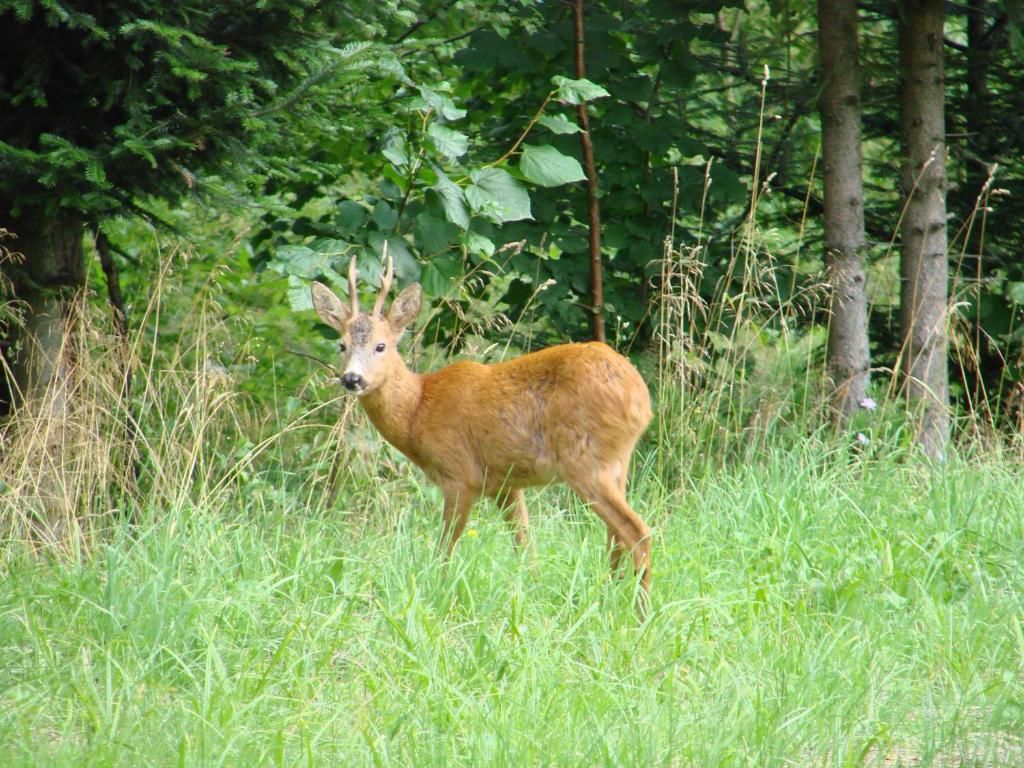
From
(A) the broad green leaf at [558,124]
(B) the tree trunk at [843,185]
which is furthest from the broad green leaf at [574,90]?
(B) the tree trunk at [843,185]

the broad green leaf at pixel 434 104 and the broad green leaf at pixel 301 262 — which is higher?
the broad green leaf at pixel 434 104

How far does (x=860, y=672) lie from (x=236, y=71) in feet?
11.2

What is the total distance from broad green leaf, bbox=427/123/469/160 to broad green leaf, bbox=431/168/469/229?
0.14 metres

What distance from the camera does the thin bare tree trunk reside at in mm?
7219

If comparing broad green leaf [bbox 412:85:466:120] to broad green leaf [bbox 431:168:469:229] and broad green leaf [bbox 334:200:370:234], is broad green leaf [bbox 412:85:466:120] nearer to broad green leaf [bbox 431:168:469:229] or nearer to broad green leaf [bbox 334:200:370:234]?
broad green leaf [bbox 431:168:469:229]

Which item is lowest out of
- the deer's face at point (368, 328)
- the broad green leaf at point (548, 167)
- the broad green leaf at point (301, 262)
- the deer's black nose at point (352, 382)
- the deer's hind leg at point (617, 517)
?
the deer's hind leg at point (617, 517)

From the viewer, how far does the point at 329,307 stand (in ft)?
19.0

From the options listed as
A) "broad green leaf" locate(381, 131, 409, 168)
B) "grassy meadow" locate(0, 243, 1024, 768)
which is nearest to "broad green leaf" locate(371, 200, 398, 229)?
→ "broad green leaf" locate(381, 131, 409, 168)

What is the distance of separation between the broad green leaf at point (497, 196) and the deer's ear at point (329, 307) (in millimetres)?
787

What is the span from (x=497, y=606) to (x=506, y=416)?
41.4 inches

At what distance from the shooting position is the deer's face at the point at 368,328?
18.4 ft

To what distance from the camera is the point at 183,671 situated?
4.02 meters

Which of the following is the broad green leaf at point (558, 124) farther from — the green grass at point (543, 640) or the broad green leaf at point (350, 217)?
the green grass at point (543, 640)

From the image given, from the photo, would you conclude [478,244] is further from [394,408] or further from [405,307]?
[394,408]
